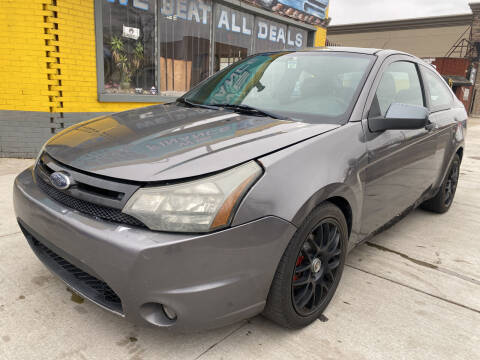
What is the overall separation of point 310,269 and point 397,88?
1.71 meters

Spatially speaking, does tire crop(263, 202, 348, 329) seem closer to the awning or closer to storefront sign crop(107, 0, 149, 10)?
storefront sign crop(107, 0, 149, 10)

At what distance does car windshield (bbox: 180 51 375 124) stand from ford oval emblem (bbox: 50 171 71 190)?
1.22m

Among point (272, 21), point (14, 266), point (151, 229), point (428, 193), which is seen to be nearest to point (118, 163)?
point (151, 229)

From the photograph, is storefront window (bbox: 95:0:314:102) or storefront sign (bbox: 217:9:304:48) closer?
A: storefront window (bbox: 95:0:314:102)

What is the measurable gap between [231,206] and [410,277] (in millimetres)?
1861

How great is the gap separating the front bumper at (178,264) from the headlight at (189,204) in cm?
5

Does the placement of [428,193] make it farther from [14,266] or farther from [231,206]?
[14,266]

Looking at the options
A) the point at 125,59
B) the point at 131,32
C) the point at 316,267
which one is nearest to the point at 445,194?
the point at 316,267

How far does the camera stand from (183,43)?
24.0ft

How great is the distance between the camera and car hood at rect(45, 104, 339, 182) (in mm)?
1692

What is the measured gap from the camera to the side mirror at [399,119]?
2.39 m

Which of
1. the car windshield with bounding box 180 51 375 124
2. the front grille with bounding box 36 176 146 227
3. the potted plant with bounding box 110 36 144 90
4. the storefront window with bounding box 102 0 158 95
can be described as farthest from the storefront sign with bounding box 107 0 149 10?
the front grille with bounding box 36 176 146 227

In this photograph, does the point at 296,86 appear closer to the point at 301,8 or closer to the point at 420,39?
the point at 301,8

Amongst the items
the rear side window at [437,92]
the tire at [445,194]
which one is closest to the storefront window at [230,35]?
the rear side window at [437,92]
